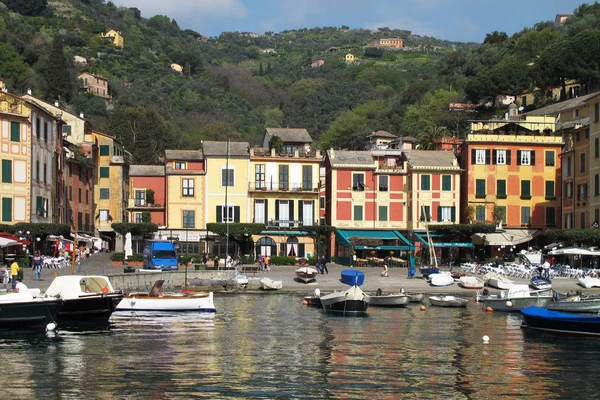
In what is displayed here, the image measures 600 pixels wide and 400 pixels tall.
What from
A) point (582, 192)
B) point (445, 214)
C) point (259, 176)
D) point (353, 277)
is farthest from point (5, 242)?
point (582, 192)

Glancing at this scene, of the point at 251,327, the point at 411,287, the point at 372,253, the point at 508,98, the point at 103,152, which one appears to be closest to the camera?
the point at 251,327

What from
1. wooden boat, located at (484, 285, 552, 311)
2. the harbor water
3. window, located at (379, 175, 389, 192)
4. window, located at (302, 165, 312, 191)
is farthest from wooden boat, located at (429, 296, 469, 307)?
window, located at (302, 165, 312, 191)

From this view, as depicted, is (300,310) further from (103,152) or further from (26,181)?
(103,152)

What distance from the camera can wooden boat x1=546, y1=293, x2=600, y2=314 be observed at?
42.2m

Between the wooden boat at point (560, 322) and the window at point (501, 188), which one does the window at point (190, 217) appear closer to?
the window at point (501, 188)

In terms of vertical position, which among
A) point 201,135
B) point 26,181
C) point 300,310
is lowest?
point 300,310

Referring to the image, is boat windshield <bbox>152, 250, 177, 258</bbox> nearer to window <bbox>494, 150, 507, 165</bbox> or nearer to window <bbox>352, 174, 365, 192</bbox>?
window <bbox>352, 174, 365, 192</bbox>

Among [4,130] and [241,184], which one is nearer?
[4,130]

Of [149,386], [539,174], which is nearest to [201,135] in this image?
[539,174]

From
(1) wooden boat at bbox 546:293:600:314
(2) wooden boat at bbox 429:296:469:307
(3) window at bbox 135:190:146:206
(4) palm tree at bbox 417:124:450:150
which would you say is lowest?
(2) wooden boat at bbox 429:296:469:307

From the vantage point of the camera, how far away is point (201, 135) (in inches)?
5925

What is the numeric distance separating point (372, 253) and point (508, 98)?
50.6m

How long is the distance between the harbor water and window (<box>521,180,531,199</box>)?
132 feet

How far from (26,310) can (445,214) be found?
53.6 m
